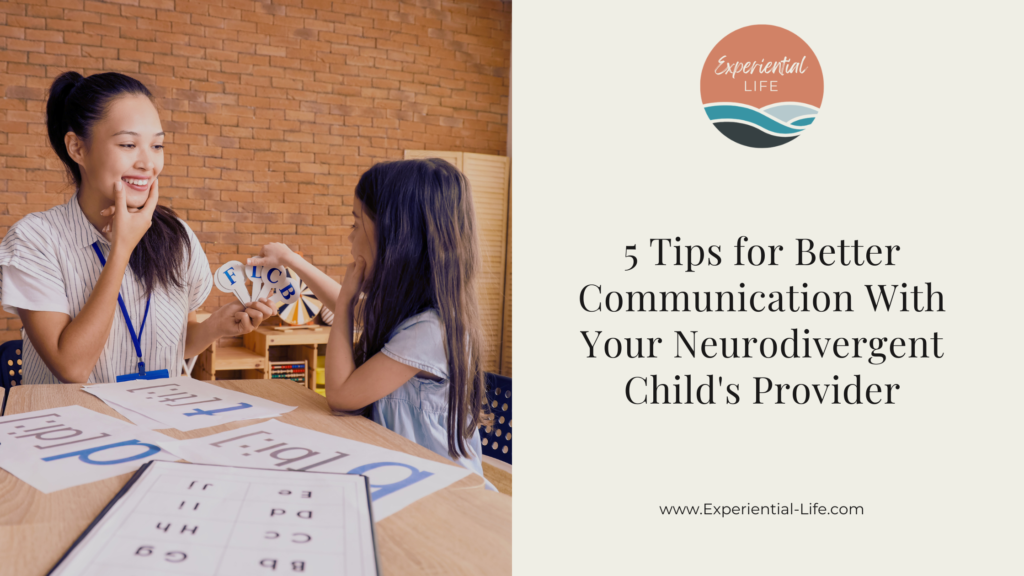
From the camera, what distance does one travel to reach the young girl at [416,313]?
1231mm

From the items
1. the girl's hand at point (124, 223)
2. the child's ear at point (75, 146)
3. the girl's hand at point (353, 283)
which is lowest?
the girl's hand at point (353, 283)

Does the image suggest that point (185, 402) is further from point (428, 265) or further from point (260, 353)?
point (260, 353)

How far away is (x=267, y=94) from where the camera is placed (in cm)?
491

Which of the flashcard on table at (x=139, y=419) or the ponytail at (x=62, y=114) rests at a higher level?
the ponytail at (x=62, y=114)

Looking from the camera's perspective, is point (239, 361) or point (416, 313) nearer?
point (416, 313)

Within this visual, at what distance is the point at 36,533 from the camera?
609 millimetres

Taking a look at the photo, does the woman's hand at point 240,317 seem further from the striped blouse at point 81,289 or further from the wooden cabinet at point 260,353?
the wooden cabinet at point 260,353

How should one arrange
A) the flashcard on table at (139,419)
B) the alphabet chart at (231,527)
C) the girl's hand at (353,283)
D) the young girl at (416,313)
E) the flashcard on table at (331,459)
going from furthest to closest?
1. the girl's hand at (353,283)
2. the young girl at (416,313)
3. the flashcard on table at (139,419)
4. the flashcard on table at (331,459)
5. the alphabet chart at (231,527)

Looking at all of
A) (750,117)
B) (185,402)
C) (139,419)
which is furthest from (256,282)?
(750,117)

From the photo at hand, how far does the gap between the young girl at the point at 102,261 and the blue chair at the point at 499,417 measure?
1.84ft

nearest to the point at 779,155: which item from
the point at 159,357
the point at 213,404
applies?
the point at 213,404

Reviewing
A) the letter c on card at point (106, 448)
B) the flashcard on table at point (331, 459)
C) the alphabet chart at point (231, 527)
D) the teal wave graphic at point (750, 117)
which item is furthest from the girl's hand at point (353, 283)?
the teal wave graphic at point (750, 117)

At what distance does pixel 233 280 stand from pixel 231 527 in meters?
0.99

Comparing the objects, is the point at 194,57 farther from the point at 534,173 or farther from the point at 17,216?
the point at 534,173
